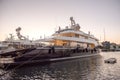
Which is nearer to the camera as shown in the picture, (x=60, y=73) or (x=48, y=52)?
(x=60, y=73)

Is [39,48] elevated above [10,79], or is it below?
above

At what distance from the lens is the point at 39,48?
26125mm

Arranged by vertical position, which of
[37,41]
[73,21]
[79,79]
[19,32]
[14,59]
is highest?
[73,21]

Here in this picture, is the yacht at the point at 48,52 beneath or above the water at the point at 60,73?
above

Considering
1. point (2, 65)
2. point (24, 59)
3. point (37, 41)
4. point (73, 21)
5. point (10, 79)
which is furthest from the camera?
point (73, 21)

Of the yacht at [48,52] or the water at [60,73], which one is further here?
the yacht at [48,52]

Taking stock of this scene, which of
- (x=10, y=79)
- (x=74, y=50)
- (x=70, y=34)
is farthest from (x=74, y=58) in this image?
(x=10, y=79)

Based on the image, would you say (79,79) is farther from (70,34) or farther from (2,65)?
(70,34)

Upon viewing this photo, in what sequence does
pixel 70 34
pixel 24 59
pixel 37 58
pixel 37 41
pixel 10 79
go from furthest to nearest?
pixel 70 34 → pixel 37 41 → pixel 37 58 → pixel 24 59 → pixel 10 79

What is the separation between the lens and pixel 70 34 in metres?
38.7

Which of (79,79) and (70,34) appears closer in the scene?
(79,79)

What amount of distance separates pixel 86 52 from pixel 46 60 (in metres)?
16.7

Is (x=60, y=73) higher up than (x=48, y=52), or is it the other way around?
(x=48, y=52)

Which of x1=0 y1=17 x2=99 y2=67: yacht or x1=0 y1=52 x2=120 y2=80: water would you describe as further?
x1=0 y1=17 x2=99 y2=67: yacht
